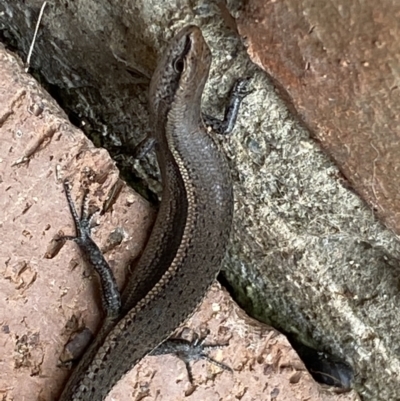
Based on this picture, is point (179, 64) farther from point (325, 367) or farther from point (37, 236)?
point (325, 367)

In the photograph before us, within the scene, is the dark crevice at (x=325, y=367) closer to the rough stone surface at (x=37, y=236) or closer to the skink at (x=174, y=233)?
the skink at (x=174, y=233)

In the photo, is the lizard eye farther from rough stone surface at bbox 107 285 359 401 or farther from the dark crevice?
the dark crevice

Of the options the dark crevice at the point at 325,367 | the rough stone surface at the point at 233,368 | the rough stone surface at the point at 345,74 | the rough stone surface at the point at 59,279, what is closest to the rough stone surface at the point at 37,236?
the rough stone surface at the point at 59,279

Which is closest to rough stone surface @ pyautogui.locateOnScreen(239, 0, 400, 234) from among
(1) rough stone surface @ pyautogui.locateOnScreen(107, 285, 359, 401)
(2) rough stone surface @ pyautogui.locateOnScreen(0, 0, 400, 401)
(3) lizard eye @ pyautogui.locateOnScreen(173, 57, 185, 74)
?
(2) rough stone surface @ pyautogui.locateOnScreen(0, 0, 400, 401)

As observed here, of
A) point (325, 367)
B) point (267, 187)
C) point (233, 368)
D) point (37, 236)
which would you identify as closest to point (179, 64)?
point (267, 187)

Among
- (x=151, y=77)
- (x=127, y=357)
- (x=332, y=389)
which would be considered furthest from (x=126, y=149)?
(x=332, y=389)

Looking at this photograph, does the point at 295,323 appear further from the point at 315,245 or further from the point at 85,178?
the point at 85,178
